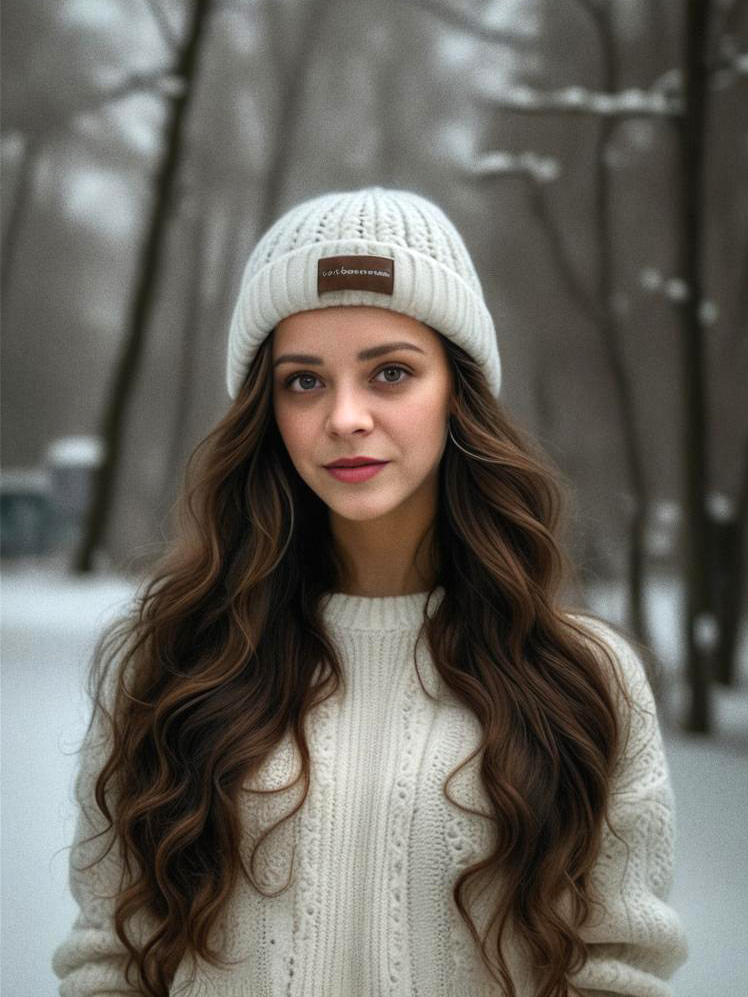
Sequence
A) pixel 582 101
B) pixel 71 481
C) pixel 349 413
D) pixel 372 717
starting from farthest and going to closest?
pixel 71 481 < pixel 582 101 < pixel 372 717 < pixel 349 413

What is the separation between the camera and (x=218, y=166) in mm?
3178

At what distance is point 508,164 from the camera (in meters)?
3.03

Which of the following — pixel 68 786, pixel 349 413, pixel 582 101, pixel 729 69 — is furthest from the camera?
pixel 582 101

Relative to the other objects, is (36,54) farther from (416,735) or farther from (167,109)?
(416,735)

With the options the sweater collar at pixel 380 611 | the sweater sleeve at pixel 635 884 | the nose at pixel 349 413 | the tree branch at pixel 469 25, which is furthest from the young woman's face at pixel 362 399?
the tree branch at pixel 469 25

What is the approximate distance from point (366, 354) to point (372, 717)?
45 centimetres

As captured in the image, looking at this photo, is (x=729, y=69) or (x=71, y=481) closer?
(x=729, y=69)

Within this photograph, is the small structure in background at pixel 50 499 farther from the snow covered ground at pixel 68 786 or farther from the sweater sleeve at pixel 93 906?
the sweater sleeve at pixel 93 906

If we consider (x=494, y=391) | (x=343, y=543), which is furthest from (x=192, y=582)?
(x=494, y=391)

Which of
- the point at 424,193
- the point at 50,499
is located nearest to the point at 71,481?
the point at 50,499

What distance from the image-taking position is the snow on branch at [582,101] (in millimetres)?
2871

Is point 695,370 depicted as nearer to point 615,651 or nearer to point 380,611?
point 615,651

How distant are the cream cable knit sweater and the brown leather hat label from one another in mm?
495

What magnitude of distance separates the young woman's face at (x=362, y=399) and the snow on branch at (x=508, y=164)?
1911 millimetres
